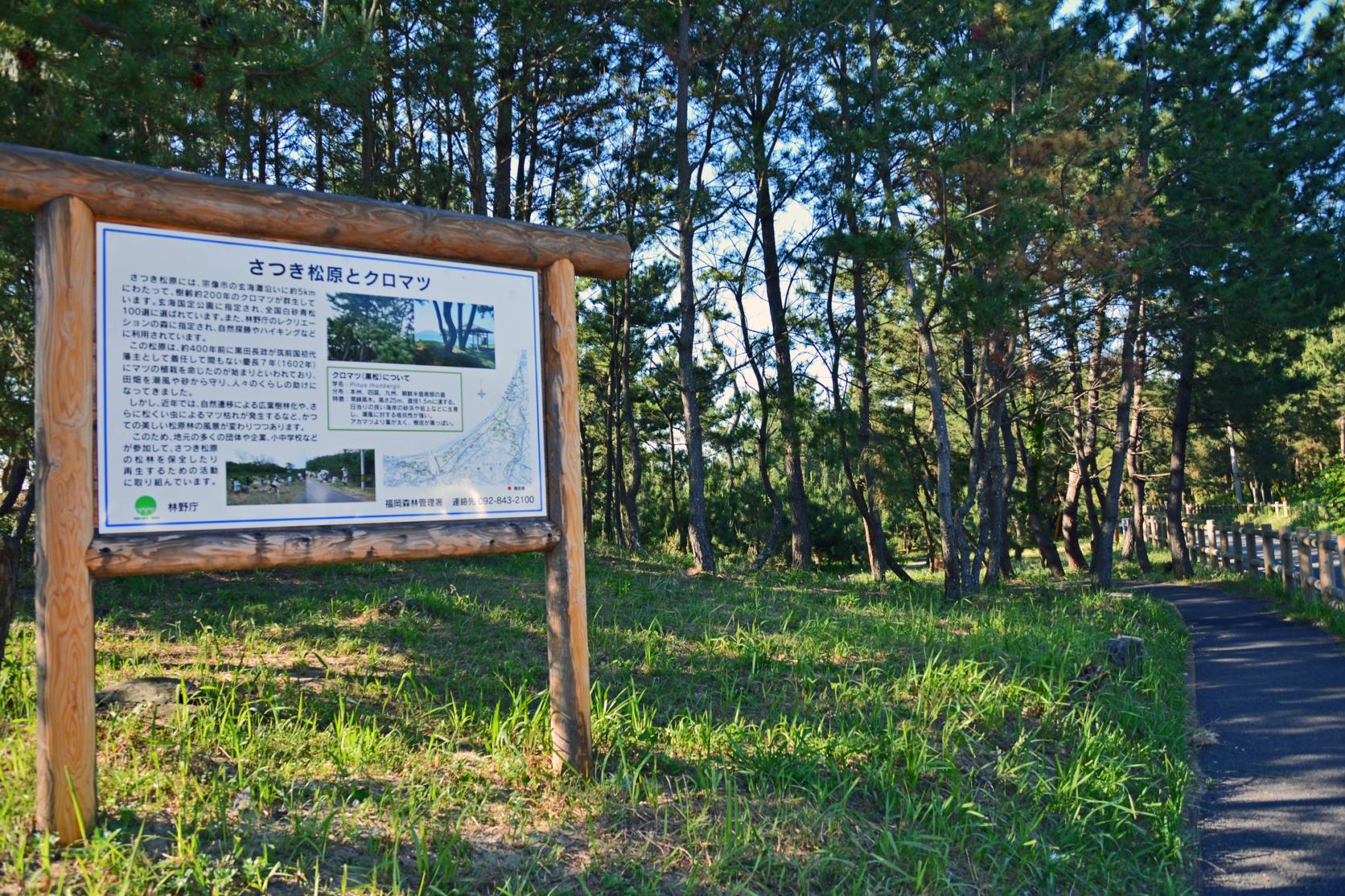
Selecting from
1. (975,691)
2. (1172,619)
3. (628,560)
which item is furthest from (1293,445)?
(975,691)

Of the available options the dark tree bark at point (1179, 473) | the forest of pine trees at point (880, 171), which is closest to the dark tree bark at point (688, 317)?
the forest of pine trees at point (880, 171)

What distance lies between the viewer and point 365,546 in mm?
3537

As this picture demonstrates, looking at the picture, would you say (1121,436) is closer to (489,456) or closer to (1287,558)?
(1287,558)

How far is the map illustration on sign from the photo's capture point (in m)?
3.71

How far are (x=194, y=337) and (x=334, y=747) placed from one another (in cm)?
185

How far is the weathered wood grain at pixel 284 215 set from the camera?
3080 millimetres

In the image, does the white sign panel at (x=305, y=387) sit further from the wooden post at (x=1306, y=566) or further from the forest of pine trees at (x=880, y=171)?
the wooden post at (x=1306, y=566)

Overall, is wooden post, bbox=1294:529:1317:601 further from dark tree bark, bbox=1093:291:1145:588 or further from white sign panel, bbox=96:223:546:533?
white sign panel, bbox=96:223:546:533

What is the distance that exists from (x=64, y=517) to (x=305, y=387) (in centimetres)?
92

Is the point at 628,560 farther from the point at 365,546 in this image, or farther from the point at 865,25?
the point at 365,546

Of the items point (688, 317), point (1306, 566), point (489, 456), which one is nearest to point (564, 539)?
point (489, 456)

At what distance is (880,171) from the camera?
38.3 ft

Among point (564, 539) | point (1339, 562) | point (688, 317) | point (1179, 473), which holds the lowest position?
point (1339, 562)

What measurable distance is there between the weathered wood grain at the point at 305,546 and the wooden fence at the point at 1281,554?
1035 centimetres
